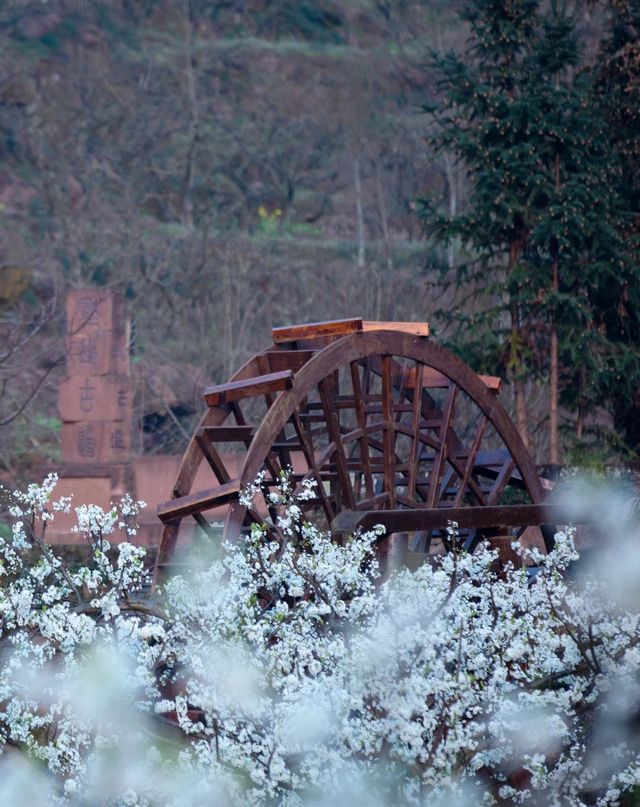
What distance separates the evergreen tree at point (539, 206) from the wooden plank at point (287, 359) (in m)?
6.62

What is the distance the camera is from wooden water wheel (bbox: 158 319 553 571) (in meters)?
9.09

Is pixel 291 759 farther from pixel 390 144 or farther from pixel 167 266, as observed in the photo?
pixel 390 144

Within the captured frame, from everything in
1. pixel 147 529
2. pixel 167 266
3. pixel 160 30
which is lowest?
pixel 147 529

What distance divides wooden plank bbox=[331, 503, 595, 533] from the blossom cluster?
5.29 ft

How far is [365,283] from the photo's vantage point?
69.4 feet

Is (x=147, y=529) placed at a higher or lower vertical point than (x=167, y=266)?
lower

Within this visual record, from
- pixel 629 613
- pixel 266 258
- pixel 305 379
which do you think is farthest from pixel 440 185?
pixel 629 613

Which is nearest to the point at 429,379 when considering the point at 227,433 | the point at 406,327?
the point at 406,327

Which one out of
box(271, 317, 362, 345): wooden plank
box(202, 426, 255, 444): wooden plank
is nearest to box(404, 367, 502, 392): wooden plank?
box(271, 317, 362, 345): wooden plank

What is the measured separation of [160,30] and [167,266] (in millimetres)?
18951

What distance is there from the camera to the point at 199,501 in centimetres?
918

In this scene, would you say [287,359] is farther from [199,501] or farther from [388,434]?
[199,501]

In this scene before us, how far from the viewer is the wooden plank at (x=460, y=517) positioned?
7.87 metres

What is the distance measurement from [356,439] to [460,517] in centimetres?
216
